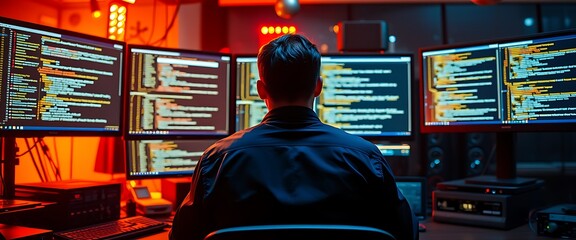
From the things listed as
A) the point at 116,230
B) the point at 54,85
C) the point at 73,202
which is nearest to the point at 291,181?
the point at 116,230

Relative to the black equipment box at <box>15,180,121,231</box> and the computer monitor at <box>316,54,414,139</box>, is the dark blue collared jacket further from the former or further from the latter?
the computer monitor at <box>316,54,414,139</box>

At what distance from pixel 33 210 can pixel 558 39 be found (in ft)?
5.86

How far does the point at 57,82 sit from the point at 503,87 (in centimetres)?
160

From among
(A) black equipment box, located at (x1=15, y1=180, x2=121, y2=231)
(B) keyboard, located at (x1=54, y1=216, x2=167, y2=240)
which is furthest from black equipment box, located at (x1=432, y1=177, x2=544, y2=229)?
(A) black equipment box, located at (x1=15, y1=180, x2=121, y2=231)

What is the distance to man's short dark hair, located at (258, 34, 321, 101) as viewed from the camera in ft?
3.46

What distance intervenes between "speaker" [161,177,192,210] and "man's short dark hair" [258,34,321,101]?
982mm

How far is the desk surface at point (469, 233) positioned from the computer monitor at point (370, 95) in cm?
46

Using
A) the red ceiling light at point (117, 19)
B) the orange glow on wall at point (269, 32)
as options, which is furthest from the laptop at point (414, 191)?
the orange glow on wall at point (269, 32)

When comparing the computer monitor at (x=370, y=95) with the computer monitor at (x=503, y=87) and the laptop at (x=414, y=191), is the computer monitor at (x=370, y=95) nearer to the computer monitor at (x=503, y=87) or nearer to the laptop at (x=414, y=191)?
the computer monitor at (x=503, y=87)

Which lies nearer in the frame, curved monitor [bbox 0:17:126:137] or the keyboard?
the keyboard

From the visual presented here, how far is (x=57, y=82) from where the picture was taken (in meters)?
1.55

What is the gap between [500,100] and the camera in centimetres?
176

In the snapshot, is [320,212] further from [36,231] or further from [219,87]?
[219,87]

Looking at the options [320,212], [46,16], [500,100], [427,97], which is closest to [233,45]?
[46,16]
